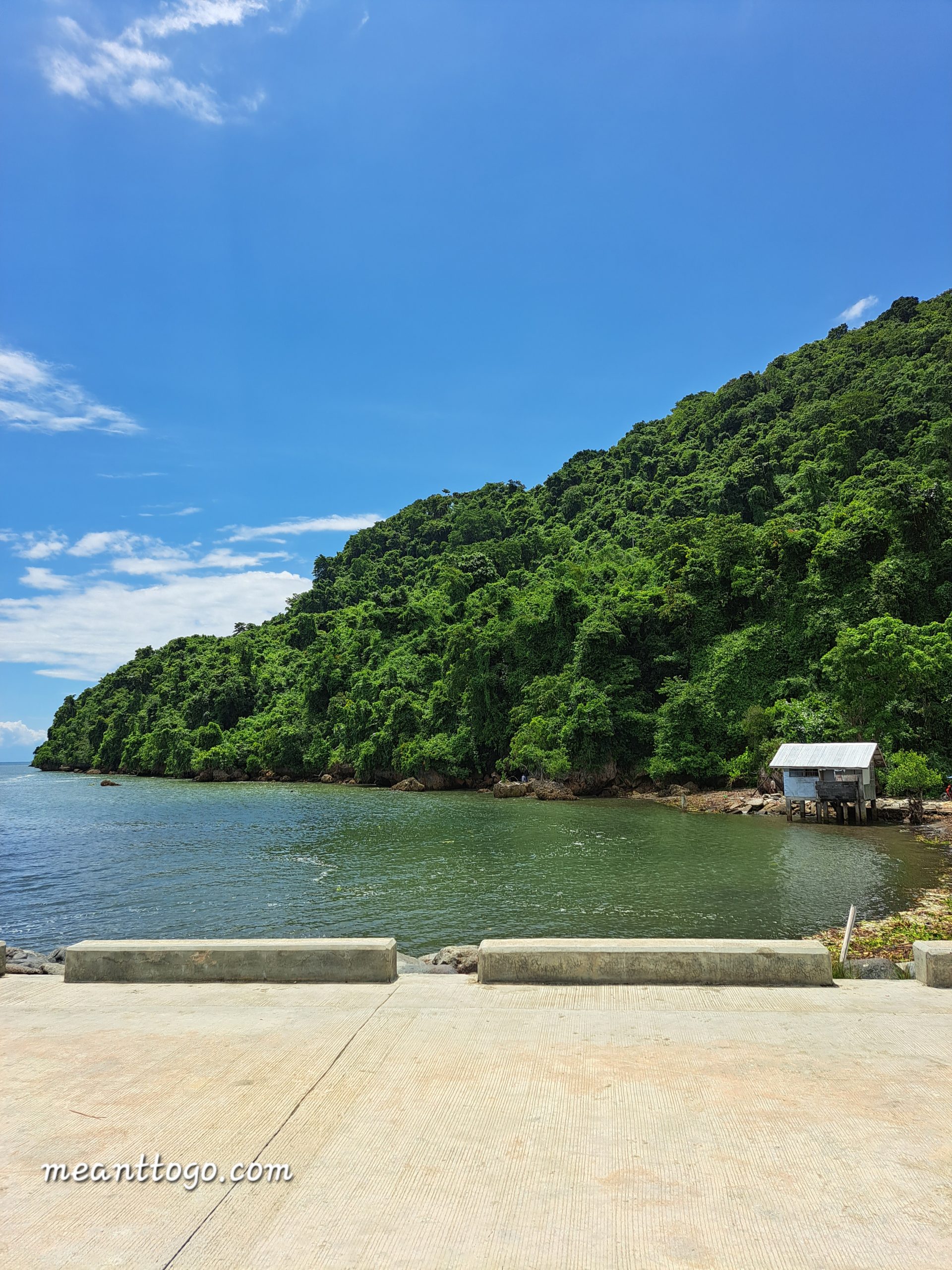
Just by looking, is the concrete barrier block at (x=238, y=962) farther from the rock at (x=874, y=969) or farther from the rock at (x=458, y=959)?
the rock at (x=874, y=969)

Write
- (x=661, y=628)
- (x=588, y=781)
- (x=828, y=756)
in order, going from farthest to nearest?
1. (x=661, y=628)
2. (x=588, y=781)
3. (x=828, y=756)

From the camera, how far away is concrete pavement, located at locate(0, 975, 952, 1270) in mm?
3561

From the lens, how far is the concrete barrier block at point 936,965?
723 centimetres

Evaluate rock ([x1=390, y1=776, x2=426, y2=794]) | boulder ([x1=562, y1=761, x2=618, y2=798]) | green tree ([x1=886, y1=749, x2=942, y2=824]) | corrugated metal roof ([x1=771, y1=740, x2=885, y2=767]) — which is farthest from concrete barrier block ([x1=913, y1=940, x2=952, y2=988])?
rock ([x1=390, y1=776, x2=426, y2=794])

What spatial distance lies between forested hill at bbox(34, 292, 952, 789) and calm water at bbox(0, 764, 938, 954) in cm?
925

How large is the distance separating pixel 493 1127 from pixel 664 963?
3.16 m

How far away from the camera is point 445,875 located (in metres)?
24.4

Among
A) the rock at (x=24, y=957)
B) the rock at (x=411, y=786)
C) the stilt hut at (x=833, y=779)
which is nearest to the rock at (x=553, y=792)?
the rock at (x=411, y=786)

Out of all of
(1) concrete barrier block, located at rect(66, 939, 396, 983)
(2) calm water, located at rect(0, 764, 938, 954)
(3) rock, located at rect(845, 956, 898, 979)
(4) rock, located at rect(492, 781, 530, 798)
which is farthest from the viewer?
(4) rock, located at rect(492, 781, 530, 798)

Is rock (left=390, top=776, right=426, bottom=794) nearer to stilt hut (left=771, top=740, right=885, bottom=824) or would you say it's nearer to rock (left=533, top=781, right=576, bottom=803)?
rock (left=533, top=781, right=576, bottom=803)

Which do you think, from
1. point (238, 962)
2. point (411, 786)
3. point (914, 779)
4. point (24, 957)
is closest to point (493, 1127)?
point (238, 962)

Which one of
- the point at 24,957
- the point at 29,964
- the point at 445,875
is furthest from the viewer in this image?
the point at 445,875

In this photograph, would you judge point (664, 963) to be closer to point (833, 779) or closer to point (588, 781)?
point (833, 779)

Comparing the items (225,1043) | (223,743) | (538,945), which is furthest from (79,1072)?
(223,743)
